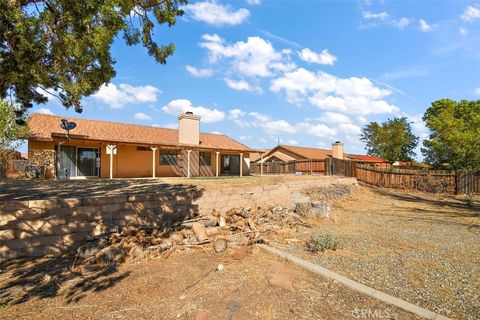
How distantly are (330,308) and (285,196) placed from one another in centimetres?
855

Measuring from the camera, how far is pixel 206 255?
5.98 metres

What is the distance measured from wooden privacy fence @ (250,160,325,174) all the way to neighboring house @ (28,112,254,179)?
4.82 metres

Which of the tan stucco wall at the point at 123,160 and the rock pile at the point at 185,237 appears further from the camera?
the tan stucco wall at the point at 123,160

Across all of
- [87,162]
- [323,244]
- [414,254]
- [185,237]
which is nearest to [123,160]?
[87,162]

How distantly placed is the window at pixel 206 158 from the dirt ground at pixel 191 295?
54.2 feet

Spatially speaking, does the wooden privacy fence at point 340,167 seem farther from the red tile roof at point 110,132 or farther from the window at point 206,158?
the window at point 206,158

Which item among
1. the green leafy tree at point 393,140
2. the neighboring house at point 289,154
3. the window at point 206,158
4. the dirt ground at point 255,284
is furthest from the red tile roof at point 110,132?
the green leafy tree at point 393,140

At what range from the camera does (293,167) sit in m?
Answer: 27.2

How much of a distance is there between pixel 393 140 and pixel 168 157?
34552 millimetres

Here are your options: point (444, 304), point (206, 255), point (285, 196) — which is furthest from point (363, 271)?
point (285, 196)

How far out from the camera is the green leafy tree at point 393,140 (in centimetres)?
4100

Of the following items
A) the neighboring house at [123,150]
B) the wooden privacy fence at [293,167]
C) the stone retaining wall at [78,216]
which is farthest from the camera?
the wooden privacy fence at [293,167]

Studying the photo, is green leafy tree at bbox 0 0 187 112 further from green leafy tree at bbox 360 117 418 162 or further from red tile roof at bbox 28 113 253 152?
green leafy tree at bbox 360 117 418 162

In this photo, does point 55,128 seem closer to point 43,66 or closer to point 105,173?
point 105,173
